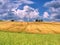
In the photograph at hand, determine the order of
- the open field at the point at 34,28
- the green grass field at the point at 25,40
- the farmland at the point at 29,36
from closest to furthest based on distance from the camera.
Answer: the green grass field at the point at 25,40 < the farmland at the point at 29,36 < the open field at the point at 34,28

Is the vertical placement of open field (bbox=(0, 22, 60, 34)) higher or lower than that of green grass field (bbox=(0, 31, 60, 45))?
lower

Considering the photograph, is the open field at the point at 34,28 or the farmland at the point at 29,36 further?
the open field at the point at 34,28

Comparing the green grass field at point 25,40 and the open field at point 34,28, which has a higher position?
the green grass field at point 25,40

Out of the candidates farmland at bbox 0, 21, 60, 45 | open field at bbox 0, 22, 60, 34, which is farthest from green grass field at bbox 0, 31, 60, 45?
open field at bbox 0, 22, 60, 34

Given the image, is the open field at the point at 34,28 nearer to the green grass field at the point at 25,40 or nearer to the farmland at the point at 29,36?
the farmland at the point at 29,36

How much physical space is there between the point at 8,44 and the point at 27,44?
1.49 m

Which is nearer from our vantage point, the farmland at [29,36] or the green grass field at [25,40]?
the green grass field at [25,40]

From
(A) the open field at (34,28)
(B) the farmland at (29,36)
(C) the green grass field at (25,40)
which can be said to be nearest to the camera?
(C) the green grass field at (25,40)

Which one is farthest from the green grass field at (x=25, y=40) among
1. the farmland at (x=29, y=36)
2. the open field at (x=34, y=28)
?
the open field at (x=34, y=28)

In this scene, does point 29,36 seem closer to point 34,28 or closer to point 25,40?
point 25,40

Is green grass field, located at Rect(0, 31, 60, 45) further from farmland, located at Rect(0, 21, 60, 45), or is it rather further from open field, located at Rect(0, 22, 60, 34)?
open field, located at Rect(0, 22, 60, 34)

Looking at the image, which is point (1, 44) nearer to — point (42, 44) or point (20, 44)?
point (20, 44)

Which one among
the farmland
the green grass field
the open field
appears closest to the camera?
the green grass field

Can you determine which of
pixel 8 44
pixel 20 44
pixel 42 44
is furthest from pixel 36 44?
pixel 8 44
